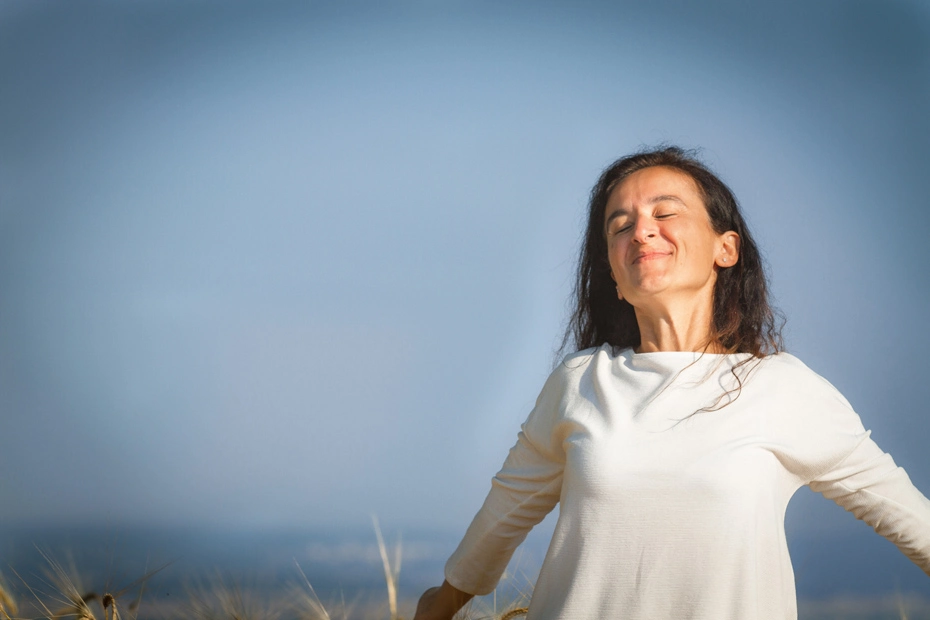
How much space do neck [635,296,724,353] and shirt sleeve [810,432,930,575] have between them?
268 mm

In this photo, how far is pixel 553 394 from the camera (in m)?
1.51

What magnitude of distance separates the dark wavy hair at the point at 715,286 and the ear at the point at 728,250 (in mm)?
14

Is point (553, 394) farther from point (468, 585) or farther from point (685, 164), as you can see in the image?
point (685, 164)

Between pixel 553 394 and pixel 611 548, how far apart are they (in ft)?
1.06

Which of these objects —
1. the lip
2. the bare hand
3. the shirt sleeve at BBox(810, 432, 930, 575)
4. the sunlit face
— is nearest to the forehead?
the sunlit face

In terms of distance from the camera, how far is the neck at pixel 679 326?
1.45 m

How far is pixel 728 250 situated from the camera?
1.54m

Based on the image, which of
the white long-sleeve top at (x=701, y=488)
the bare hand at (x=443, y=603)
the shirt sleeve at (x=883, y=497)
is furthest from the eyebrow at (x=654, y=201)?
A: the bare hand at (x=443, y=603)

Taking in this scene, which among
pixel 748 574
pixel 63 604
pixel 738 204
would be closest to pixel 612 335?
pixel 738 204

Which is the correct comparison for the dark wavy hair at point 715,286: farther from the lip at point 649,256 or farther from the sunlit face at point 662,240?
the lip at point 649,256

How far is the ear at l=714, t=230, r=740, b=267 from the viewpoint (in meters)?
1.53

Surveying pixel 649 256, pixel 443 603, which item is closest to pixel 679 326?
pixel 649 256

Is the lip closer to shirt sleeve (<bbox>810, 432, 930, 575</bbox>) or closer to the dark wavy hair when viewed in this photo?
the dark wavy hair

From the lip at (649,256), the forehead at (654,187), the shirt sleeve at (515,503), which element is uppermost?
the forehead at (654,187)
